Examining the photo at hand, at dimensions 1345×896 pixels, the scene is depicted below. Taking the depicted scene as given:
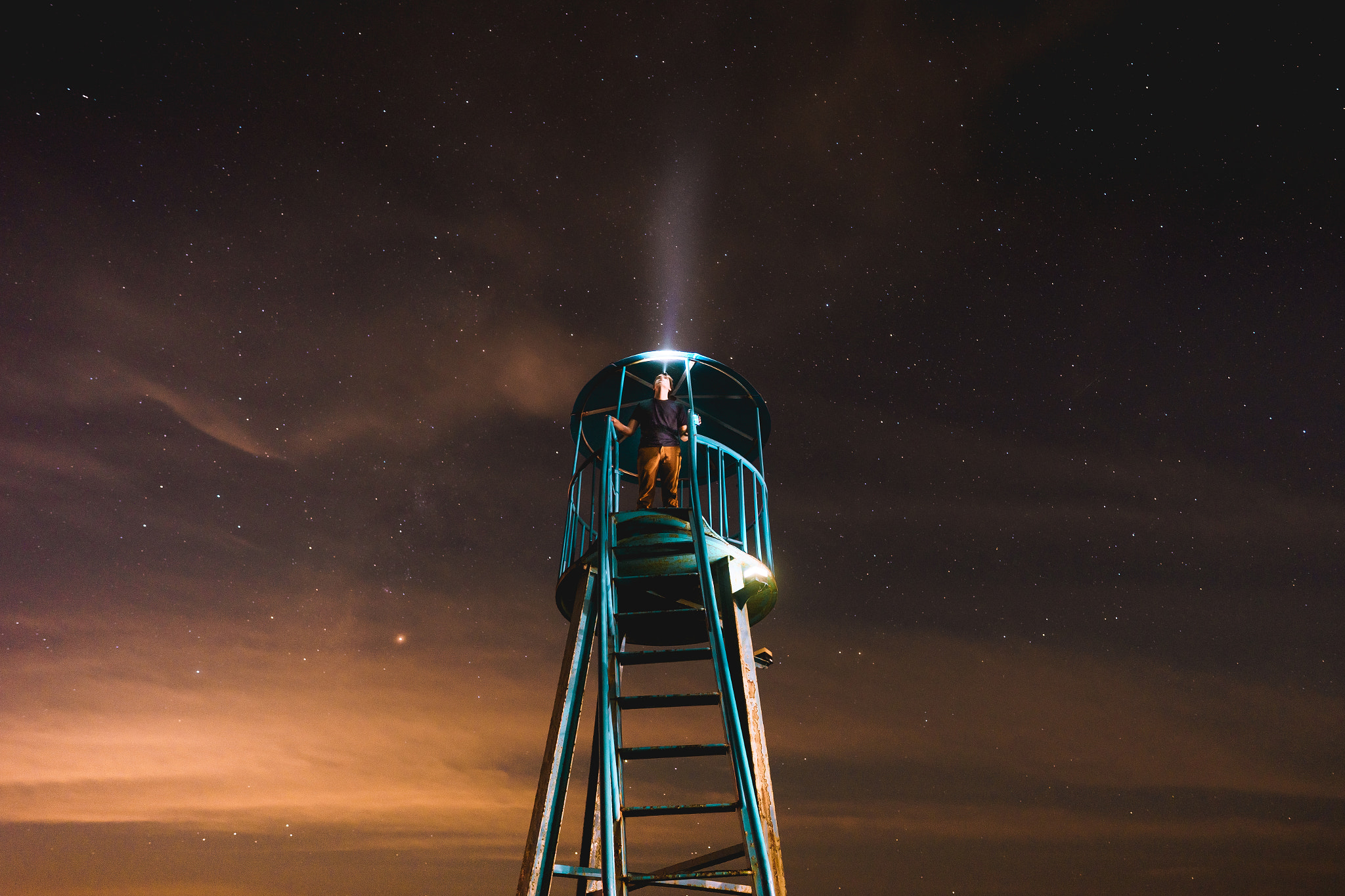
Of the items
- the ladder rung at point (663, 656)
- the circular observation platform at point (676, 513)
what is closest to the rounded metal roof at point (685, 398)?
the circular observation platform at point (676, 513)

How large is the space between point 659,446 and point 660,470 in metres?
0.27

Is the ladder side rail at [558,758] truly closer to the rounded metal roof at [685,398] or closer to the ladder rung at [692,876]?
the ladder rung at [692,876]

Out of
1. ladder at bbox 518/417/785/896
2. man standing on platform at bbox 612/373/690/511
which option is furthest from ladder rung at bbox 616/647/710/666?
man standing on platform at bbox 612/373/690/511

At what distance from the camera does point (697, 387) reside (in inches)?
407

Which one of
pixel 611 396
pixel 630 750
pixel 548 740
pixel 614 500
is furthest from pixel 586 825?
pixel 611 396

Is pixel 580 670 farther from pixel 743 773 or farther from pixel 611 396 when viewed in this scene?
pixel 611 396

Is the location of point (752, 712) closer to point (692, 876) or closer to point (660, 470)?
point (692, 876)

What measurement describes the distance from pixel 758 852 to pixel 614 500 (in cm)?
344

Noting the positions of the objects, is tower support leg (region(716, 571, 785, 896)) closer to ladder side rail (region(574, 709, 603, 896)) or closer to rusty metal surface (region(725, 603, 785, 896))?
rusty metal surface (region(725, 603, 785, 896))

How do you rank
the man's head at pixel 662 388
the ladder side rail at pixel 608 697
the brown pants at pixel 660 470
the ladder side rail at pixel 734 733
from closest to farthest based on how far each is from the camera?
→ the ladder side rail at pixel 734 733 < the ladder side rail at pixel 608 697 < the brown pants at pixel 660 470 < the man's head at pixel 662 388

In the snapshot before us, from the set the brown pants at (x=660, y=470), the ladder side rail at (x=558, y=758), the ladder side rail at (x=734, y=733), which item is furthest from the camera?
the brown pants at (x=660, y=470)

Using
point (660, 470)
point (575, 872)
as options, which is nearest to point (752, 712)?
point (575, 872)

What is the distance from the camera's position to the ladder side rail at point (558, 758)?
6668 millimetres

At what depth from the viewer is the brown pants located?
9148 mm
